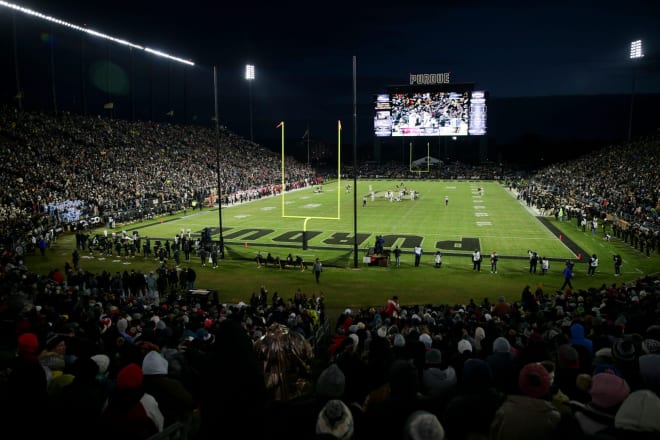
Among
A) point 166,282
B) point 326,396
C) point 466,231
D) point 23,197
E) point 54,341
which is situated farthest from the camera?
point 23,197

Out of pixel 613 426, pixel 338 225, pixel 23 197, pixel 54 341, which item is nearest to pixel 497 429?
pixel 613 426

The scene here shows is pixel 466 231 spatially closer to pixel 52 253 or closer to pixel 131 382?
pixel 52 253

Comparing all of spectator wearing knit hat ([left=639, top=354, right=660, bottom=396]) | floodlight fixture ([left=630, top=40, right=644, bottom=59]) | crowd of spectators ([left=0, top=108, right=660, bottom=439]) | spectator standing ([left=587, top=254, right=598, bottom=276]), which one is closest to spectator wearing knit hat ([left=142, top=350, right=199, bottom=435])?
crowd of spectators ([left=0, top=108, right=660, bottom=439])

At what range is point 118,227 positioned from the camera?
112 ft

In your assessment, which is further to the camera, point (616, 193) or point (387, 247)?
point (616, 193)

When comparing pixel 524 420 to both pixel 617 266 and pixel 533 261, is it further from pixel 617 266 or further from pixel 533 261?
pixel 617 266

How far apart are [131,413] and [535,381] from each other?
3.12 m

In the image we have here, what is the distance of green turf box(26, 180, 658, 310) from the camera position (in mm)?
18641

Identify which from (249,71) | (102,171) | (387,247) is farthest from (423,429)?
(249,71)

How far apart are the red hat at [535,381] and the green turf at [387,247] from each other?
1279cm

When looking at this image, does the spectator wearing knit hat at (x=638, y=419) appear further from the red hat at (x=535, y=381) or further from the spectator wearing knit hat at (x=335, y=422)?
the spectator wearing knit hat at (x=335, y=422)

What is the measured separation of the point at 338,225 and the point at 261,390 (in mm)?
30147

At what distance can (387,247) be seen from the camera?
85.7 ft

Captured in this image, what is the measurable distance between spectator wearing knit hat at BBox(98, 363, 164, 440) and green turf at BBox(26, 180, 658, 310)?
1287cm
